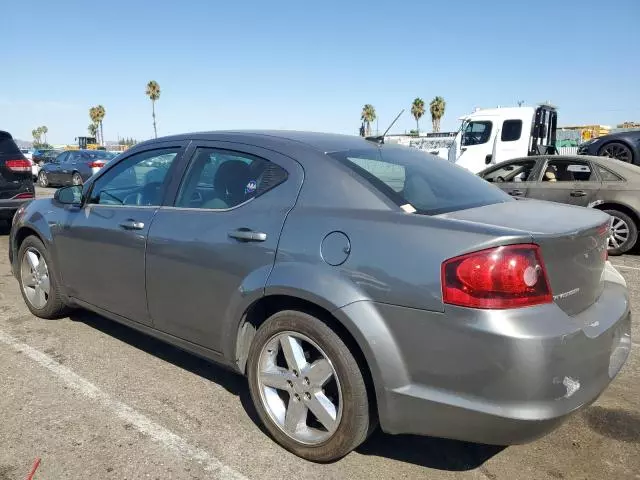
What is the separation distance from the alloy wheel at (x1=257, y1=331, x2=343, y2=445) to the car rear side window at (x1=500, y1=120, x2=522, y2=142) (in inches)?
452

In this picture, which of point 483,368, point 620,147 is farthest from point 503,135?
point 483,368

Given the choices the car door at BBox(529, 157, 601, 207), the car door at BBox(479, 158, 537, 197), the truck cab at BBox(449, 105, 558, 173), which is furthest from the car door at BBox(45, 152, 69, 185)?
the car door at BBox(529, 157, 601, 207)

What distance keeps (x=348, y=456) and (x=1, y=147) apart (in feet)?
25.3

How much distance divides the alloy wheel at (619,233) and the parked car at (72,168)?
15.7m

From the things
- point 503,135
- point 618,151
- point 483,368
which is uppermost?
point 503,135

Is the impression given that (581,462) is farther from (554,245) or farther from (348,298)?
(348,298)

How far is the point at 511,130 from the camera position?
41.5ft

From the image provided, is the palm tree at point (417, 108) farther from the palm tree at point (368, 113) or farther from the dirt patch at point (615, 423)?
the dirt patch at point (615, 423)

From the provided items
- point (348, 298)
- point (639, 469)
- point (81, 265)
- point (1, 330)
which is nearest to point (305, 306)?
point (348, 298)

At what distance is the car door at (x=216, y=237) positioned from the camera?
269 centimetres

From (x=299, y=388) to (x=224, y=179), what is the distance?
1265 mm

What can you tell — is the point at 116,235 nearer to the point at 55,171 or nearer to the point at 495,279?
the point at 495,279

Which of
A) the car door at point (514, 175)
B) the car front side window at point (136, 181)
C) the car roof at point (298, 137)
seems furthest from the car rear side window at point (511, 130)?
the car front side window at point (136, 181)

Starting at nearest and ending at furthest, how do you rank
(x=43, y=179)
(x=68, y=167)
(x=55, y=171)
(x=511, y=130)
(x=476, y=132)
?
(x=511, y=130)
(x=476, y=132)
(x=68, y=167)
(x=55, y=171)
(x=43, y=179)
